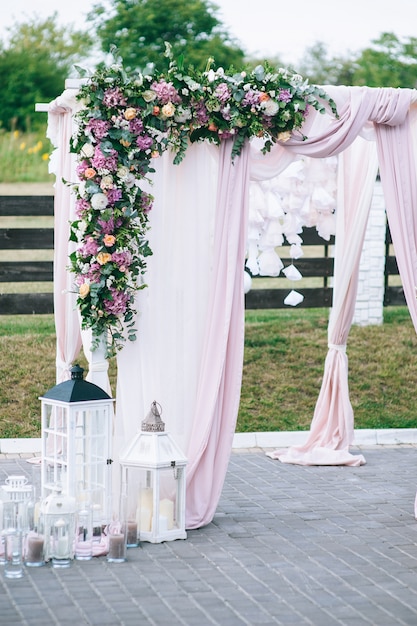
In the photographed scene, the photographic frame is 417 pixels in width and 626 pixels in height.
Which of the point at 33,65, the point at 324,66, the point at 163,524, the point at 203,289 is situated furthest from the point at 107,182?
the point at 324,66

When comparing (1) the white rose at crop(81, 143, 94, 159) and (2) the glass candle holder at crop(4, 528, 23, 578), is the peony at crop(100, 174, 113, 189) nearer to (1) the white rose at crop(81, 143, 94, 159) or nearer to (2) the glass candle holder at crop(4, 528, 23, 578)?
(1) the white rose at crop(81, 143, 94, 159)

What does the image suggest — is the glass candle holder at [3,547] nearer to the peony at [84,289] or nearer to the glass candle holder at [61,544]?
the glass candle holder at [61,544]

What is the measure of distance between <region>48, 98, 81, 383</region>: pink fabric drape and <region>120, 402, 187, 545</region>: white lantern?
149 centimetres

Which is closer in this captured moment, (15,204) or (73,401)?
(73,401)

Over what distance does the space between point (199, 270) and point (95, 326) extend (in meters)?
0.69

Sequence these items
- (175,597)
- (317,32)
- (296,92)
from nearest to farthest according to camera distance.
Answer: (175,597)
(296,92)
(317,32)

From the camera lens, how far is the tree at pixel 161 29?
80.1ft

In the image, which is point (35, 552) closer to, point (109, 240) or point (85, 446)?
point (85, 446)

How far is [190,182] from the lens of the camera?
602 centimetres

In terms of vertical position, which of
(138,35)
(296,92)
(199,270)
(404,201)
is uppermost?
(138,35)

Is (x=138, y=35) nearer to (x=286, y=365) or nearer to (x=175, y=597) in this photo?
(x=286, y=365)

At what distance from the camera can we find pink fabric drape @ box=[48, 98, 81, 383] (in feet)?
22.6

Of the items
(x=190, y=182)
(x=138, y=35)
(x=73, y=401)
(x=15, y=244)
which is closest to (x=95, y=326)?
(x=73, y=401)

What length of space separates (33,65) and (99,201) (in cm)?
1864
